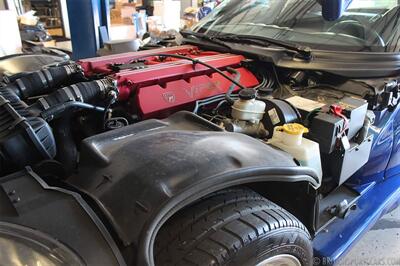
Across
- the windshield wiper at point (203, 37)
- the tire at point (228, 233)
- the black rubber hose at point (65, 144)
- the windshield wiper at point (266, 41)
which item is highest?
the windshield wiper at point (266, 41)

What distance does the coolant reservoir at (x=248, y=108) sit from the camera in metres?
1.46

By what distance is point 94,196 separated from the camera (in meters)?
1.00

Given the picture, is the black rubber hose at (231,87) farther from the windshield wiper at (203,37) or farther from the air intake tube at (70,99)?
the air intake tube at (70,99)

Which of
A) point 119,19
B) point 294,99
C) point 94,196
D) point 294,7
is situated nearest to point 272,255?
point 94,196

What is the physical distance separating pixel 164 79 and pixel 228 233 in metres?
0.86

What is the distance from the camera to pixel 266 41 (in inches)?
79.6

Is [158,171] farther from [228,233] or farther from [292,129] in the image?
[292,129]

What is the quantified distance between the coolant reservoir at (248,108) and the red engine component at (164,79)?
0.87ft

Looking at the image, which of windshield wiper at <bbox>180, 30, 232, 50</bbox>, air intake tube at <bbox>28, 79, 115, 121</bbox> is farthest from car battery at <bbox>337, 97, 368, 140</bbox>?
air intake tube at <bbox>28, 79, 115, 121</bbox>

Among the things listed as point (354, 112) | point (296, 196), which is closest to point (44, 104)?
point (296, 196)

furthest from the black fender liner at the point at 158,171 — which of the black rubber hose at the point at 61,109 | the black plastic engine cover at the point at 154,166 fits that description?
the black rubber hose at the point at 61,109

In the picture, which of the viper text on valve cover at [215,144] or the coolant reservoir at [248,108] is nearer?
the viper text on valve cover at [215,144]

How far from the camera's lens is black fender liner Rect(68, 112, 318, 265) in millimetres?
902

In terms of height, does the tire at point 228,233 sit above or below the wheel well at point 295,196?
above
